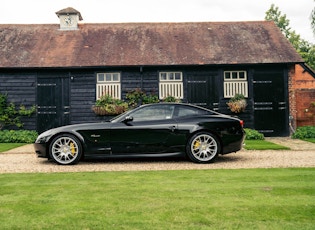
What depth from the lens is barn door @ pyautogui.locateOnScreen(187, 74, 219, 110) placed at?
15578 mm

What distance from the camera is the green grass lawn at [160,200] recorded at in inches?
130

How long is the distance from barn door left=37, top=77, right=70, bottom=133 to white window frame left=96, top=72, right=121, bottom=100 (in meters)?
1.31

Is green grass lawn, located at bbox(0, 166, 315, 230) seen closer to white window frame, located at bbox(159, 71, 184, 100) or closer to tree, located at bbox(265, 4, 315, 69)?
white window frame, located at bbox(159, 71, 184, 100)

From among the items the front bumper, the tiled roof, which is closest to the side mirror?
the front bumper

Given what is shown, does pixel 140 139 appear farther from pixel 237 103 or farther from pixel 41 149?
pixel 237 103

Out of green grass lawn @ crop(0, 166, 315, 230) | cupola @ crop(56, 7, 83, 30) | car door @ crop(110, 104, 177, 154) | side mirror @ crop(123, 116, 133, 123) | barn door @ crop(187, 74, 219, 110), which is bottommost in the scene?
green grass lawn @ crop(0, 166, 315, 230)

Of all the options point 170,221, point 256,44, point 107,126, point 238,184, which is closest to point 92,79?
point 256,44

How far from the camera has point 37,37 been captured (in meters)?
17.3

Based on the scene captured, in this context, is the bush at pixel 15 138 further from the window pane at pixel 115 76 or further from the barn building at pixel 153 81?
the window pane at pixel 115 76

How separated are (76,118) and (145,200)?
11925mm

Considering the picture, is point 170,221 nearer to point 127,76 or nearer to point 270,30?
point 127,76

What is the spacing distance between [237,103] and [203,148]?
26.3ft

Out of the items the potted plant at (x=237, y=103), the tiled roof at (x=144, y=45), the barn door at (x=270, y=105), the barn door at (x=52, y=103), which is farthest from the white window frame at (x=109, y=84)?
the barn door at (x=270, y=105)

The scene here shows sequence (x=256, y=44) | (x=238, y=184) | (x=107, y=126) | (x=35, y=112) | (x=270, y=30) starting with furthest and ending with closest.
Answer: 1. (x=270, y=30)
2. (x=256, y=44)
3. (x=35, y=112)
4. (x=107, y=126)
5. (x=238, y=184)
